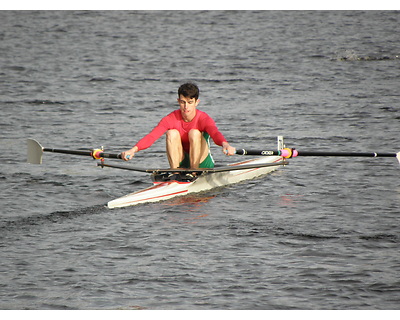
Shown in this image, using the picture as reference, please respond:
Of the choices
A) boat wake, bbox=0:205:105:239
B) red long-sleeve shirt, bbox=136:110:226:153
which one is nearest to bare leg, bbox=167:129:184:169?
red long-sleeve shirt, bbox=136:110:226:153

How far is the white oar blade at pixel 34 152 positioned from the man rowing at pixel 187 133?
2582 millimetres

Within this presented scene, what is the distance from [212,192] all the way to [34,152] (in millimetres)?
3333

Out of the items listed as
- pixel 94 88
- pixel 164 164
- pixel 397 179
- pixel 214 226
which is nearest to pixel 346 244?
pixel 214 226

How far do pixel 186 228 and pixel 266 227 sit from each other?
3.67 feet

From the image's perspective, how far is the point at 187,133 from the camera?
12.3m

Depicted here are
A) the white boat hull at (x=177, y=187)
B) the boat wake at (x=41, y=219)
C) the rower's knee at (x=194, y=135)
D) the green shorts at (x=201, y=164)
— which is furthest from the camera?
the green shorts at (x=201, y=164)

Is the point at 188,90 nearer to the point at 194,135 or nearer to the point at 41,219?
the point at 194,135

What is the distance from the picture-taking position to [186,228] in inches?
426

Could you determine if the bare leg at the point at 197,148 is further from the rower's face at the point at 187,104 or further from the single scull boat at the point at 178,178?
the rower's face at the point at 187,104

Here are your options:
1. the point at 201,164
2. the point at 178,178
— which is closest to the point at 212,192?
the point at 201,164

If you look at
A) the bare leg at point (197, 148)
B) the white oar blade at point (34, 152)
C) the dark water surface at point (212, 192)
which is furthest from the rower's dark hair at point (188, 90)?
the white oar blade at point (34, 152)

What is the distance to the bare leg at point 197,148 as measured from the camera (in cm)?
1220

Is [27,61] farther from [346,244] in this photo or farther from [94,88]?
[346,244]

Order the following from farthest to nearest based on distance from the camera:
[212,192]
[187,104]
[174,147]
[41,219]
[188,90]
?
1. [212,192]
2. [174,147]
3. [187,104]
4. [188,90]
5. [41,219]
